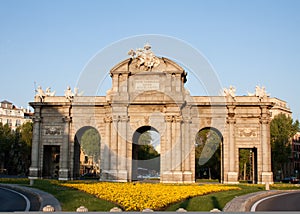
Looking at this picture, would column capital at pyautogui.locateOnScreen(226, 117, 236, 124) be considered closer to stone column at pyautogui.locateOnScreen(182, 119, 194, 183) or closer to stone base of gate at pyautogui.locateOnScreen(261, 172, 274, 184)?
stone column at pyautogui.locateOnScreen(182, 119, 194, 183)

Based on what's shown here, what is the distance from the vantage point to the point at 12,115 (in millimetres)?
126688

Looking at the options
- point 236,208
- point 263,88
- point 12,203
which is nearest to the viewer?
point 236,208

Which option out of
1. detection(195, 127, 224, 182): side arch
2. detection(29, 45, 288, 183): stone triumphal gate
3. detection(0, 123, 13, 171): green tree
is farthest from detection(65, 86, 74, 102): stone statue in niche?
detection(0, 123, 13, 171): green tree

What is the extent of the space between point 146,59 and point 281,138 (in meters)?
46.2

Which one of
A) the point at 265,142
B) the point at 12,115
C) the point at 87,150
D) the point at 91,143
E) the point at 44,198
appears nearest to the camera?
the point at 44,198

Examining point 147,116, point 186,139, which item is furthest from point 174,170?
point 147,116

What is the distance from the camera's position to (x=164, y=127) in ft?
174

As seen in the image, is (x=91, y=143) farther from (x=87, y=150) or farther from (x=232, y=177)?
(x=232, y=177)

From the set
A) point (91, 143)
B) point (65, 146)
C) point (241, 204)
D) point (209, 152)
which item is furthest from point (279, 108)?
point (241, 204)

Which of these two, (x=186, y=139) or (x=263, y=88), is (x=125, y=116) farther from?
(x=263, y=88)

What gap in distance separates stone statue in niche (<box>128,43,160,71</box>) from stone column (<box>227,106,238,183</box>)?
11564 millimetres

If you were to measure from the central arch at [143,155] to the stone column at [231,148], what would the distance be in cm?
961

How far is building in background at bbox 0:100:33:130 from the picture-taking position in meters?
124

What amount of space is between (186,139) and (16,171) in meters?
67.3
